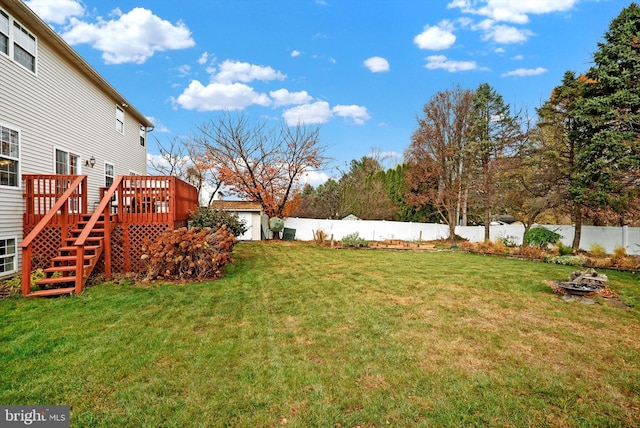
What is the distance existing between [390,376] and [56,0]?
11987 mm

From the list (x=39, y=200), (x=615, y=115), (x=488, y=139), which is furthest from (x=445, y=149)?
(x=39, y=200)

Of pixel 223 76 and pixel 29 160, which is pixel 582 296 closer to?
pixel 29 160

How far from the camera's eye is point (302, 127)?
18359 millimetres

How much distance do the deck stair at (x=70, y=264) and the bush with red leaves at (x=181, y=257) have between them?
3.09 feet

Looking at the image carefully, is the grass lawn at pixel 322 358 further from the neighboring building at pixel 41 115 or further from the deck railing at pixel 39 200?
the neighboring building at pixel 41 115

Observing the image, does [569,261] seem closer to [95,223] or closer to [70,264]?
[95,223]

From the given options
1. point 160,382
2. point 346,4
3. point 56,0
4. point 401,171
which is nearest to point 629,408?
point 160,382

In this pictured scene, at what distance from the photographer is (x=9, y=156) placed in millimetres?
→ 6723

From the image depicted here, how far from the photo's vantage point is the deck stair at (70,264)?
556 cm

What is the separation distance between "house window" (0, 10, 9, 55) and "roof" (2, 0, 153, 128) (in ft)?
0.59

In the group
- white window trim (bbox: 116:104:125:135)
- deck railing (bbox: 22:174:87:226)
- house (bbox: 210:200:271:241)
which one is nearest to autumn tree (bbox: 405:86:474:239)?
house (bbox: 210:200:271:241)

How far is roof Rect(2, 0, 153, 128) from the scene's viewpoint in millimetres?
6559

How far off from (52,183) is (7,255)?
6.67ft

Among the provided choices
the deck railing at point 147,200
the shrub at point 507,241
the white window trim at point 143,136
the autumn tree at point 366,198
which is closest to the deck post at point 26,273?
the deck railing at point 147,200
